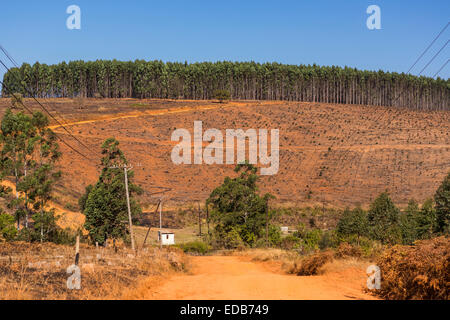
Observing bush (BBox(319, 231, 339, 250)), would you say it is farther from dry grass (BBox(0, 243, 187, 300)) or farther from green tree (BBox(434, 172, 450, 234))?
dry grass (BBox(0, 243, 187, 300))

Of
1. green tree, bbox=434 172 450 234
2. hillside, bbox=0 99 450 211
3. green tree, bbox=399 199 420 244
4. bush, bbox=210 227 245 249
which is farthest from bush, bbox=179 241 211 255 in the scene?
green tree, bbox=434 172 450 234

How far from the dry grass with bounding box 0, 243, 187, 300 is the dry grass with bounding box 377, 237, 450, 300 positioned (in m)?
7.21

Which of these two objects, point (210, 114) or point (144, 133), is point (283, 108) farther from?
point (144, 133)

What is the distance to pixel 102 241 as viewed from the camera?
125 feet

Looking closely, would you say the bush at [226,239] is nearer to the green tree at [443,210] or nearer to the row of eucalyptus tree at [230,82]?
the green tree at [443,210]

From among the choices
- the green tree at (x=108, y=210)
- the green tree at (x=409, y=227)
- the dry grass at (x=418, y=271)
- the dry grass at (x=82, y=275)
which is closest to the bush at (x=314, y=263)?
the dry grass at (x=418, y=271)

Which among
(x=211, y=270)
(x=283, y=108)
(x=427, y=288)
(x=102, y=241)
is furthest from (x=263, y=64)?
(x=427, y=288)

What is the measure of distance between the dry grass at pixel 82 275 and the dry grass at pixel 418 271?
7.21 m

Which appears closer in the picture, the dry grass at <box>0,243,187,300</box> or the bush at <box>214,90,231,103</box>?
the dry grass at <box>0,243,187,300</box>

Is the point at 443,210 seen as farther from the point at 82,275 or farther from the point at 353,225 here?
the point at 82,275

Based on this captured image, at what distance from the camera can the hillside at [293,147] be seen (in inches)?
3110

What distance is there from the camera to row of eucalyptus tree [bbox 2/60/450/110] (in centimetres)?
13862

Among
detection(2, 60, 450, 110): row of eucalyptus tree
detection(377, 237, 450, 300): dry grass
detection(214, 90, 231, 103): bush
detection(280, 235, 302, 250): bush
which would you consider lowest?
detection(280, 235, 302, 250): bush

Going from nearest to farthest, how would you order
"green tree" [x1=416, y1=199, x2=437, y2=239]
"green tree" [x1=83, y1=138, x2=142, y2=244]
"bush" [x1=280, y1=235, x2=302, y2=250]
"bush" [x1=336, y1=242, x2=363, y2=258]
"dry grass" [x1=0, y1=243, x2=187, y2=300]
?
"dry grass" [x1=0, y1=243, x2=187, y2=300] → "bush" [x1=336, y1=242, x2=363, y2=258] → "green tree" [x1=83, y1=138, x2=142, y2=244] → "bush" [x1=280, y1=235, x2=302, y2=250] → "green tree" [x1=416, y1=199, x2=437, y2=239]
